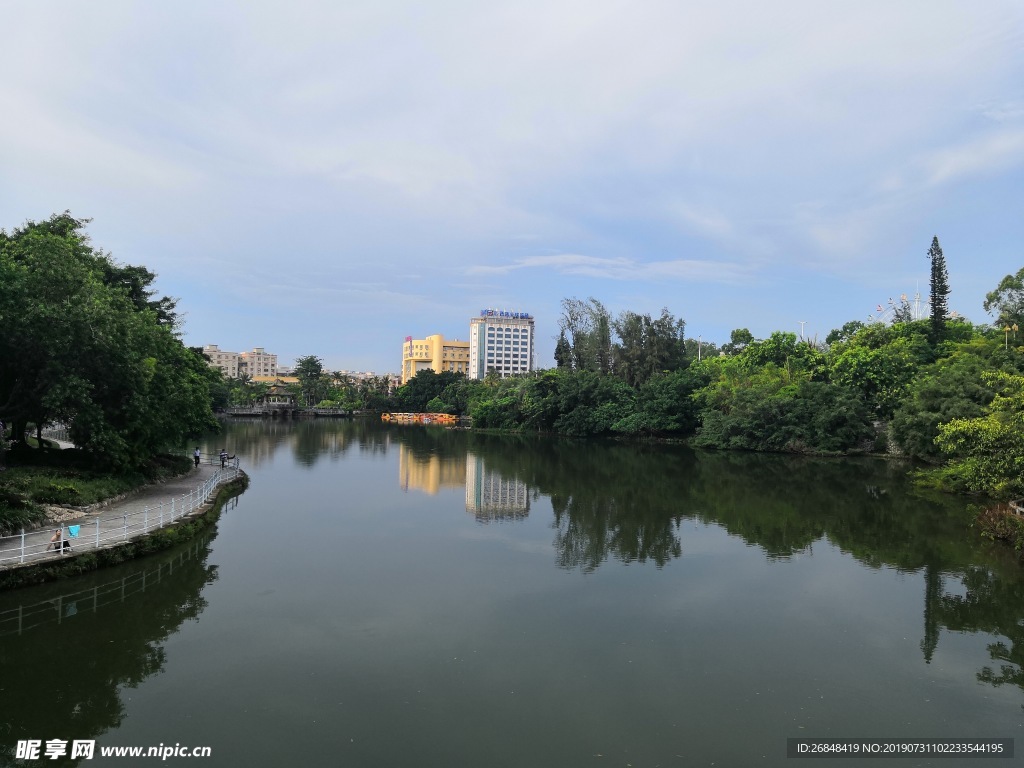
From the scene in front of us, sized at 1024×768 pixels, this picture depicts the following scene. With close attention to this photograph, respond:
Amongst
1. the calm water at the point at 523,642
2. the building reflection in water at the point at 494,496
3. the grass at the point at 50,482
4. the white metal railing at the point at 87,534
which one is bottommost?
the calm water at the point at 523,642

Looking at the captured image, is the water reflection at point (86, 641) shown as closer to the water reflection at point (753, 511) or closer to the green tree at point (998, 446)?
the water reflection at point (753, 511)

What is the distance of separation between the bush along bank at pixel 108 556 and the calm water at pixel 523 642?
0.34m

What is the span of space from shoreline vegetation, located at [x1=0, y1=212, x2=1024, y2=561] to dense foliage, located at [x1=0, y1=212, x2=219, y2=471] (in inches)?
1.8

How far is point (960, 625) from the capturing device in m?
10.4

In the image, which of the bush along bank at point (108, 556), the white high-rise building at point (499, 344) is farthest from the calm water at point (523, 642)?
the white high-rise building at point (499, 344)

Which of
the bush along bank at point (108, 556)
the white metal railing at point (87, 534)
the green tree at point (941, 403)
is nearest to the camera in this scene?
the bush along bank at point (108, 556)

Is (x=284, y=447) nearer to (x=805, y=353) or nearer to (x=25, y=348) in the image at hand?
(x=25, y=348)

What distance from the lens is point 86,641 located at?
8.70m

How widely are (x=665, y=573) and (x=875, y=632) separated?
3.99 meters

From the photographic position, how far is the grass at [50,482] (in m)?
12.0

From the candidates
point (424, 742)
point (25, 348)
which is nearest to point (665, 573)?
point (424, 742)

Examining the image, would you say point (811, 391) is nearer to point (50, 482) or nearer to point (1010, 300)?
point (1010, 300)

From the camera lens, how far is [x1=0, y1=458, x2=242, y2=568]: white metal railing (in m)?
10.7

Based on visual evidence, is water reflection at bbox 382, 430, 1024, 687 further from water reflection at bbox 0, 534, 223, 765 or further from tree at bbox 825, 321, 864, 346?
tree at bbox 825, 321, 864, 346
